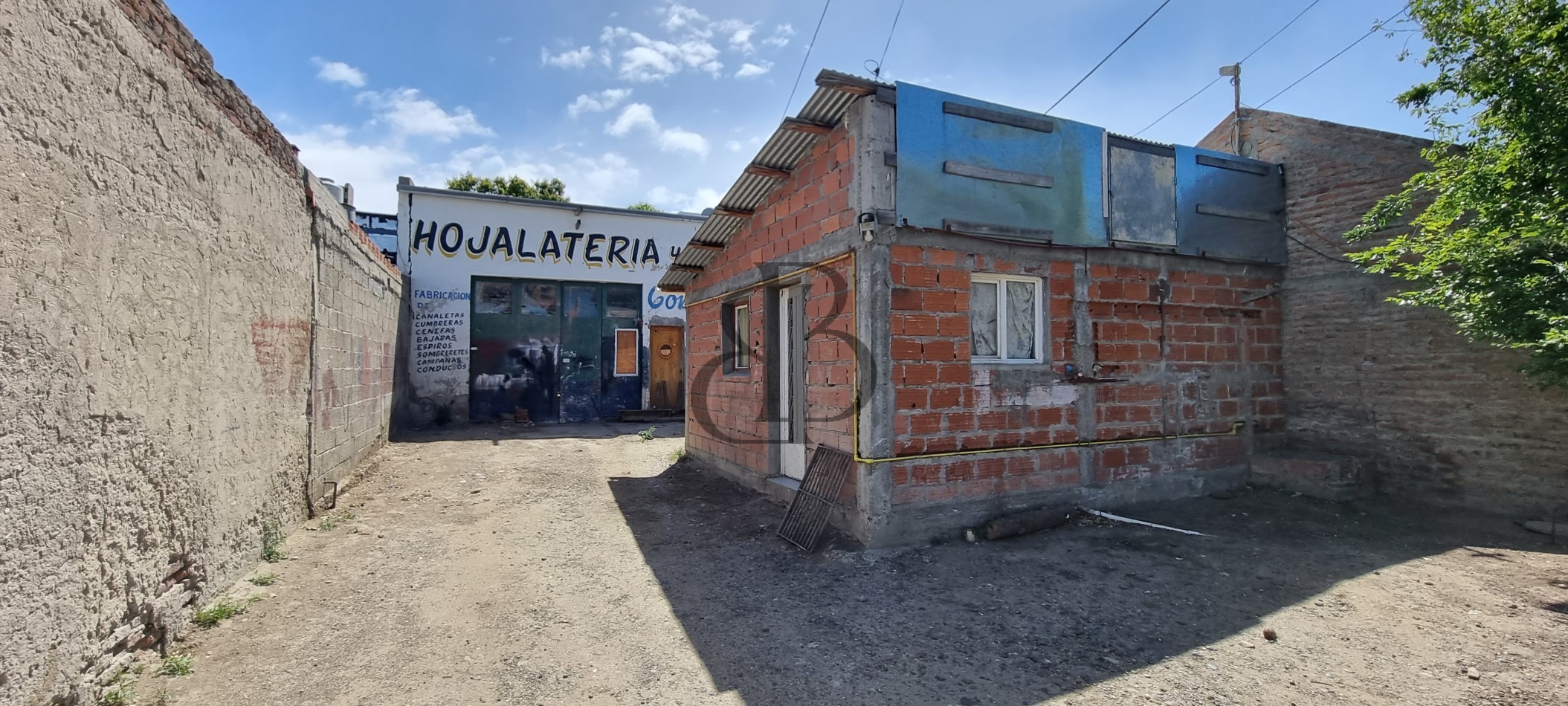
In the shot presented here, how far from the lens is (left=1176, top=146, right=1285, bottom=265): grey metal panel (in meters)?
6.45

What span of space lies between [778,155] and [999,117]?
1901 mm

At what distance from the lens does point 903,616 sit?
12.9 ft

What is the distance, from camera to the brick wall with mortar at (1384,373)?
5594mm

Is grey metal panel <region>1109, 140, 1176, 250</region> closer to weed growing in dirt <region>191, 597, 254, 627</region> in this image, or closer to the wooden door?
weed growing in dirt <region>191, 597, 254, 627</region>

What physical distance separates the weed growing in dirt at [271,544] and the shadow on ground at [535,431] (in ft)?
21.4

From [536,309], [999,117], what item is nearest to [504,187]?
[536,309]

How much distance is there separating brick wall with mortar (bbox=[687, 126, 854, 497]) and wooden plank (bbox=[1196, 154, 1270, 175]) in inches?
149

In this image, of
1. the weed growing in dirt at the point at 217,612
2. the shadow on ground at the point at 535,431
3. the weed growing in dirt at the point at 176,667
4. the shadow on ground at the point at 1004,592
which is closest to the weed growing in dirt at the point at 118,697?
the weed growing in dirt at the point at 176,667

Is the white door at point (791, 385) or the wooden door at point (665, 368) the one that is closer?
the white door at point (791, 385)

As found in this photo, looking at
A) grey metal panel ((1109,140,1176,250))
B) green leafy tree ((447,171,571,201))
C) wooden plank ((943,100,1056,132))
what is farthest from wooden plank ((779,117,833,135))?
green leafy tree ((447,171,571,201))

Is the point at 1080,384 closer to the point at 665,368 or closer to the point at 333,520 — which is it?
the point at 333,520

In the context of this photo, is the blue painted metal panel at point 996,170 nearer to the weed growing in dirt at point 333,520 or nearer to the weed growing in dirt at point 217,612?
the weed growing in dirt at point 217,612

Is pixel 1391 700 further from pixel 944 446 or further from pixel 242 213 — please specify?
pixel 242 213

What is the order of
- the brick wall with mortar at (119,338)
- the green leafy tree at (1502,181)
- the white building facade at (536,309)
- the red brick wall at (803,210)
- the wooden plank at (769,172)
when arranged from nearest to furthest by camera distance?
the brick wall with mortar at (119,338)
the green leafy tree at (1502,181)
the red brick wall at (803,210)
the wooden plank at (769,172)
the white building facade at (536,309)
